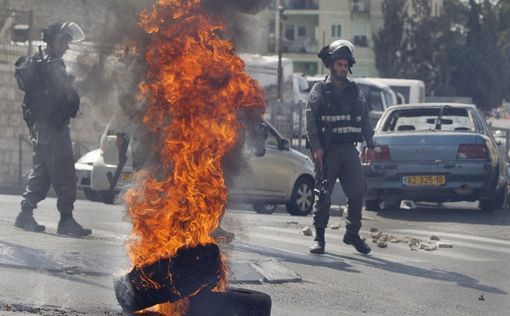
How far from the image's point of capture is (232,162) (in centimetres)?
766

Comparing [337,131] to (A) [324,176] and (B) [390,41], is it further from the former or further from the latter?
(B) [390,41]

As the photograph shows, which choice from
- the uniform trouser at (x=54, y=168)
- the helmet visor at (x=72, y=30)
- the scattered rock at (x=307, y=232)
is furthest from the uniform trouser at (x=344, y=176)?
the helmet visor at (x=72, y=30)

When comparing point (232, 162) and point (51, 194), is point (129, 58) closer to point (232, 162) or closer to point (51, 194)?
point (232, 162)

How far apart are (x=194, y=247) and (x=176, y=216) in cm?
21

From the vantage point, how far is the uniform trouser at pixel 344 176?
11305 millimetres

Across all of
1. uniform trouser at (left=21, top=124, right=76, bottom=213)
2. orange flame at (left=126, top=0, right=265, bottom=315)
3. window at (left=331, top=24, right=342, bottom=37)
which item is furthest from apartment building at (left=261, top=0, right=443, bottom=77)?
orange flame at (left=126, top=0, right=265, bottom=315)

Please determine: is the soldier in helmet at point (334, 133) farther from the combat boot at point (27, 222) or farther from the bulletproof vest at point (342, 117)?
the combat boot at point (27, 222)

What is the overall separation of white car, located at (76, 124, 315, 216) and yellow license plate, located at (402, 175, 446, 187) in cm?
200

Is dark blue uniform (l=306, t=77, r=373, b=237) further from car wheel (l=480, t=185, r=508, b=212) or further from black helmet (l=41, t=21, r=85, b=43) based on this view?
car wheel (l=480, t=185, r=508, b=212)

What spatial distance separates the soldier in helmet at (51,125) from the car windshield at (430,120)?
668cm

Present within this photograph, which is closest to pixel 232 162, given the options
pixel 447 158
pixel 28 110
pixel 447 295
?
pixel 447 295

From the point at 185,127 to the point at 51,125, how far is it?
509 centimetres

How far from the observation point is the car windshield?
17.0 metres

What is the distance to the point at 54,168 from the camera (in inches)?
453
